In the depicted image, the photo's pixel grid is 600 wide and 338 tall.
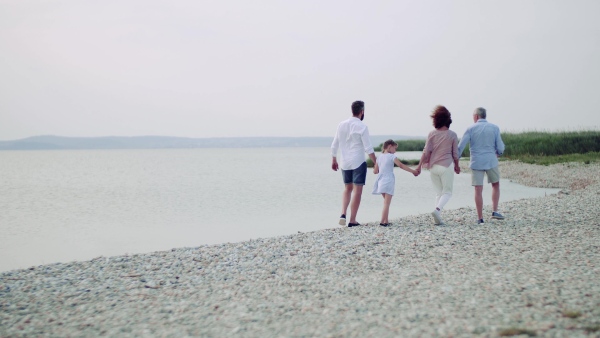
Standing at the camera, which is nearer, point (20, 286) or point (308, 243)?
point (20, 286)

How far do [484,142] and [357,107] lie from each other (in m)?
2.36

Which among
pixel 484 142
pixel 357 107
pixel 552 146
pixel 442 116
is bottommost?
pixel 552 146

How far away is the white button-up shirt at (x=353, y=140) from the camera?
9.11m

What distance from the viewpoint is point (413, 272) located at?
6.04 metres

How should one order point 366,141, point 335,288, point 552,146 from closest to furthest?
point 335,288 → point 366,141 → point 552,146

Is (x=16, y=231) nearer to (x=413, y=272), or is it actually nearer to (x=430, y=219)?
(x=430, y=219)

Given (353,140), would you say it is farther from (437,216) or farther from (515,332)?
(515,332)

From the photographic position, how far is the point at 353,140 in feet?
30.2

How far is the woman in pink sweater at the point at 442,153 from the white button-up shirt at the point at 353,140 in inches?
41.1

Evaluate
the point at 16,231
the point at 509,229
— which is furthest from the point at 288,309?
the point at 16,231

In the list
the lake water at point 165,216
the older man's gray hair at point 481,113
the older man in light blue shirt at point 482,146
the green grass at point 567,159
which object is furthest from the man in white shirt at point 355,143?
the green grass at point 567,159

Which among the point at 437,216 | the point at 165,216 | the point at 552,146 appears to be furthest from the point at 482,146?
the point at 552,146

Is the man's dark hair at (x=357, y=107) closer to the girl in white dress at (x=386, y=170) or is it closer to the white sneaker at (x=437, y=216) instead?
the girl in white dress at (x=386, y=170)

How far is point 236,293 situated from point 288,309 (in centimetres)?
83
